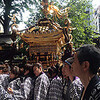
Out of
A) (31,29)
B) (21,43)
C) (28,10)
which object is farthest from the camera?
(28,10)

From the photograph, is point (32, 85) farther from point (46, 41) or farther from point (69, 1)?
point (69, 1)

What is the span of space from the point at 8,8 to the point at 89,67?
13.1m

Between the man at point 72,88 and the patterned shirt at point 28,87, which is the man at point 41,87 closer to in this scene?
the patterned shirt at point 28,87

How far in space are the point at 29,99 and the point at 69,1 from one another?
35.7 ft

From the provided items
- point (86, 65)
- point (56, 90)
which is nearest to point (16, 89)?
point (56, 90)

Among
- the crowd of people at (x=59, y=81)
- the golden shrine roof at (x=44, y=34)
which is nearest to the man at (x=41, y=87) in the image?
the crowd of people at (x=59, y=81)

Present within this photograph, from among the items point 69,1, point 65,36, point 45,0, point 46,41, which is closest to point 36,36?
point 46,41

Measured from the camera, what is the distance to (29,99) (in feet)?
8.01

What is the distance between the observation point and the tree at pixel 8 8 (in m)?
13.2

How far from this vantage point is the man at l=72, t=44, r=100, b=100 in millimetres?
1129

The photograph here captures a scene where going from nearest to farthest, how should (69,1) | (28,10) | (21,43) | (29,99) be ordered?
(29,99)
(21,43)
(69,1)
(28,10)

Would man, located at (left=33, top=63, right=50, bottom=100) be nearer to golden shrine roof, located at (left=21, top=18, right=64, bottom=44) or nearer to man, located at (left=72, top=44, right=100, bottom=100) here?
man, located at (left=72, top=44, right=100, bottom=100)

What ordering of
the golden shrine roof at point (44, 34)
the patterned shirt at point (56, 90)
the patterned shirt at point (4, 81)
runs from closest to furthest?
the patterned shirt at point (56, 90) → the patterned shirt at point (4, 81) → the golden shrine roof at point (44, 34)

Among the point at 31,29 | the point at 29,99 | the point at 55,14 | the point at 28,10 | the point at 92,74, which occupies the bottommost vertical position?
the point at 29,99
